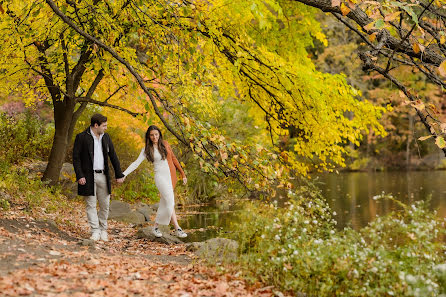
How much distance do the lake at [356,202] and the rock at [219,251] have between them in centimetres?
72

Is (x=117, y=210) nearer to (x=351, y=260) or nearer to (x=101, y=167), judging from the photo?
(x=101, y=167)

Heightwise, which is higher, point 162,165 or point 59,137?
point 59,137

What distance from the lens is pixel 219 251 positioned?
7.33 m

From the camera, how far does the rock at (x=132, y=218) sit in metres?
12.9

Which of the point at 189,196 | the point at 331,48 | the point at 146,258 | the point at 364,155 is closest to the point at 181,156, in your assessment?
the point at 189,196

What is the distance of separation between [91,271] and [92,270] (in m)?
0.05

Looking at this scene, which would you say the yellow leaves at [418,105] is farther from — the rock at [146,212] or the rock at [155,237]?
the rock at [146,212]

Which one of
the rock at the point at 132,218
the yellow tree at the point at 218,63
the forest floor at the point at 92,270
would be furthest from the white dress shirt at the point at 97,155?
the rock at the point at 132,218

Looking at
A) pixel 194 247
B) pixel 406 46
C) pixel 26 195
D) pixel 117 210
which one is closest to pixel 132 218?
pixel 117 210

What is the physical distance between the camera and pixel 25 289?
182 inches

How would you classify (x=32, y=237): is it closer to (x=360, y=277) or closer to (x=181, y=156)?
(x=360, y=277)

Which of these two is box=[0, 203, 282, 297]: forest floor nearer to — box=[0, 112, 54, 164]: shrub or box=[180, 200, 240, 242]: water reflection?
box=[180, 200, 240, 242]: water reflection

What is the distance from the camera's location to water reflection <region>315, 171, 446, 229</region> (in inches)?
651

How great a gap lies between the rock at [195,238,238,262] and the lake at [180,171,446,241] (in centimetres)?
72
